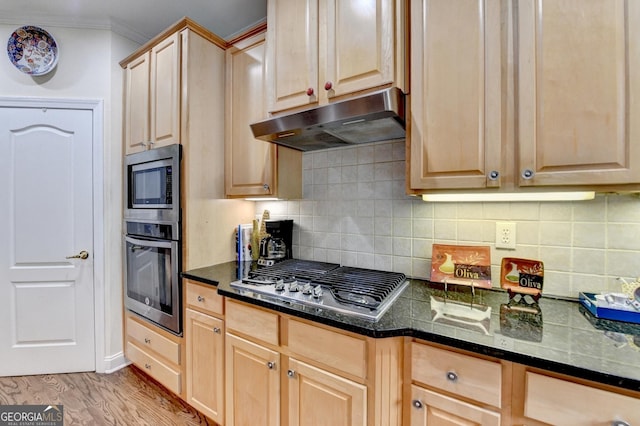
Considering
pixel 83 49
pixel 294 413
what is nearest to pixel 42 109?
pixel 83 49

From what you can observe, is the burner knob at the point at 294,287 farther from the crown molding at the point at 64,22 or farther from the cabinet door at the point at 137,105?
the crown molding at the point at 64,22

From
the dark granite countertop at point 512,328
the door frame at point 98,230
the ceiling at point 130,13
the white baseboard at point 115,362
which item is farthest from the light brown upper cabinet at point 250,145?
the white baseboard at point 115,362

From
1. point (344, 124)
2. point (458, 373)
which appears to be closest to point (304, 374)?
point (458, 373)

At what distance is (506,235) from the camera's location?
4.34ft

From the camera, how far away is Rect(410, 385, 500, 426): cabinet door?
0.86m

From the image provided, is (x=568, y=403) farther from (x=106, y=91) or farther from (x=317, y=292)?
(x=106, y=91)

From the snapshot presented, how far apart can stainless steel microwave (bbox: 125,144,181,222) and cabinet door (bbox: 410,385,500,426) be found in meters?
1.54

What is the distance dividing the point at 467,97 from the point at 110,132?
2421 mm

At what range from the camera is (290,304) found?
1.18 metres

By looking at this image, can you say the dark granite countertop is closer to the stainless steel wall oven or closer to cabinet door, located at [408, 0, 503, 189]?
cabinet door, located at [408, 0, 503, 189]

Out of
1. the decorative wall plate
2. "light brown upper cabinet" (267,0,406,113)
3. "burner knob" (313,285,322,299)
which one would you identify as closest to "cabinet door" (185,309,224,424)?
"burner knob" (313,285,322,299)

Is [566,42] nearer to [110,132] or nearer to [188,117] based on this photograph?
[188,117]

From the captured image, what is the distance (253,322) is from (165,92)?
5.11 ft

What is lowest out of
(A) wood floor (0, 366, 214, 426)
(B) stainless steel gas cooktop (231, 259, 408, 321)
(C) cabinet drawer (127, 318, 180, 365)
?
(A) wood floor (0, 366, 214, 426)
